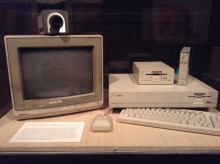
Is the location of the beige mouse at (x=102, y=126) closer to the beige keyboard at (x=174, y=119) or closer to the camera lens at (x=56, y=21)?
the beige keyboard at (x=174, y=119)

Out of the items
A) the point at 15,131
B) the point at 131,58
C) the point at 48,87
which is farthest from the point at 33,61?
the point at 131,58

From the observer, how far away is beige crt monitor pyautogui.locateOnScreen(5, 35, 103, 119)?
943 mm

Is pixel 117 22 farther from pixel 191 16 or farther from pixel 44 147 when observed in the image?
pixel 44 147

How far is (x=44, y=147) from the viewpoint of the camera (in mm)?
800

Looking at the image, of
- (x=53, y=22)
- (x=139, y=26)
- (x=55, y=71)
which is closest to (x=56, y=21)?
(x=53, y=22)

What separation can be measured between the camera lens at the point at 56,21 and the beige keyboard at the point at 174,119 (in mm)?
500

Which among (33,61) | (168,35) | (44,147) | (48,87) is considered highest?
(168,35)

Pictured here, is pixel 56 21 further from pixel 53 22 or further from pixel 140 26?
pixel 140 26

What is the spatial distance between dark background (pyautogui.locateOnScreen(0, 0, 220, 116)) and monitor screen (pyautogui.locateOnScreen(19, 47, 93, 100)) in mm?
437

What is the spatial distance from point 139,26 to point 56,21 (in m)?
0.65

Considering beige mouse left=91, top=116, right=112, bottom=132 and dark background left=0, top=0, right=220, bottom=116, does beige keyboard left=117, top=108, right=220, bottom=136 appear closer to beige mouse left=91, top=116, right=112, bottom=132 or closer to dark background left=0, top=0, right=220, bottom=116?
beige mouse left=91, top=116, right=112, bottom=132

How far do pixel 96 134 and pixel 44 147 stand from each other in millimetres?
210

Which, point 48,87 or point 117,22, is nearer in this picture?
point 48,87

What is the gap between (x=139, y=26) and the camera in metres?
1.43
